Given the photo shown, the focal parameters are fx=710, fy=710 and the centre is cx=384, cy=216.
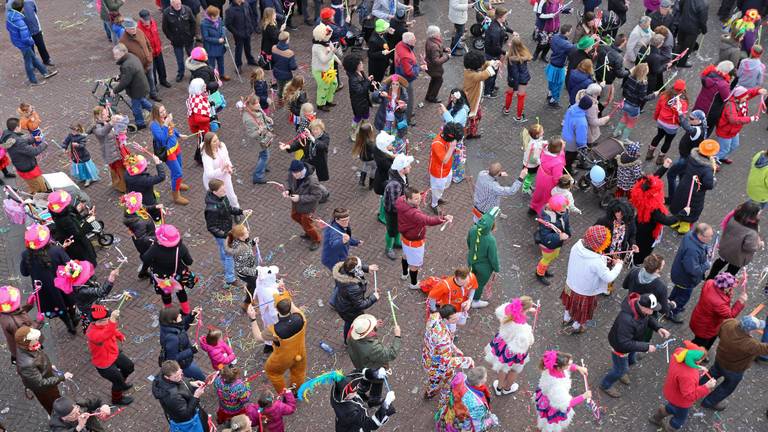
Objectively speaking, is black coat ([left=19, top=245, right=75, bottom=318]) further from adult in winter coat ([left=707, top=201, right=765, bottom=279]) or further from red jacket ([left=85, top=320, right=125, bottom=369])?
adult in winter coat ([left=707, top=201, right=765, bottom=279])

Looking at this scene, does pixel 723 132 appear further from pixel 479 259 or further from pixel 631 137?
pixel 479 259

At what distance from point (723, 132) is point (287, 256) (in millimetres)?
8289

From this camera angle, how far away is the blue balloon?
11859 mm

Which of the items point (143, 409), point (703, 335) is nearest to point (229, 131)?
point (143, 409)

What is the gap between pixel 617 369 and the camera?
31.0 feet

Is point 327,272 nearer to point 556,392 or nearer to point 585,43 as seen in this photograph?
point 556,392

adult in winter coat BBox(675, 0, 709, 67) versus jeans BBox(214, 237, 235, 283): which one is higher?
adult in winter coat BBox(675, 0, 709, 67)

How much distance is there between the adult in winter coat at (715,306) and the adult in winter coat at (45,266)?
8712 mm

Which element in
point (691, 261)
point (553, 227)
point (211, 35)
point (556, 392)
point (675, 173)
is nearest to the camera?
point (556, 392)

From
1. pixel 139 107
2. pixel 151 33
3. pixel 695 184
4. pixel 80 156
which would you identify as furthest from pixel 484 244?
pixel 151 33

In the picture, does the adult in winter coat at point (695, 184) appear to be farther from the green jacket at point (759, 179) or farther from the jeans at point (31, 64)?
the jeans at point (31, 64)

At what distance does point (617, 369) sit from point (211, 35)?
10.4 m

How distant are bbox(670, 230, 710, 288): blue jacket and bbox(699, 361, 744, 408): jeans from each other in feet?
4.46

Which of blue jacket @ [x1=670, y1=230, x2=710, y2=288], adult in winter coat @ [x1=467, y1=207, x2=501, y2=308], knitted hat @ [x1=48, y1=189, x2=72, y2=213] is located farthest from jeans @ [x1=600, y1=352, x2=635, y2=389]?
knitted hat @ [x1=48, y1=189, x2=72, y2=213]
